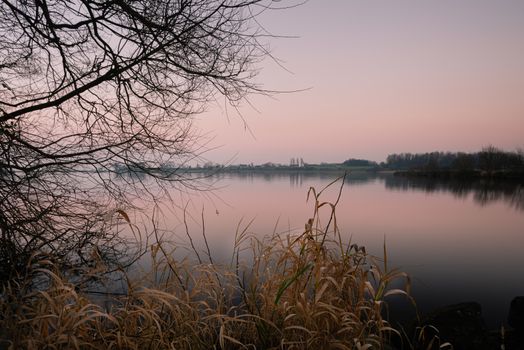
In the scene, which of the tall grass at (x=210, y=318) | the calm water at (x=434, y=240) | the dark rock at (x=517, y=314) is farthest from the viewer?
the calm water at (x=434, y=240)

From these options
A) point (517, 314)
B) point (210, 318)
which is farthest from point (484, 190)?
point (210, 318)

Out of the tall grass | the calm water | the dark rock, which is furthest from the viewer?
the calm water

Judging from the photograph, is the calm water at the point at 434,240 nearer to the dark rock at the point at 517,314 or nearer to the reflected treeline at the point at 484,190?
the dark rock at the point at 517,314

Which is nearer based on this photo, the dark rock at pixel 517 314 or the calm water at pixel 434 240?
the dark rock at pixel 517 314

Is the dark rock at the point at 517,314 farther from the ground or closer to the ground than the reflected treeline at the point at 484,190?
farther from the ground

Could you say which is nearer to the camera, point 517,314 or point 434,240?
point 517,314

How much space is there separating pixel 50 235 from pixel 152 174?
1.45 meters

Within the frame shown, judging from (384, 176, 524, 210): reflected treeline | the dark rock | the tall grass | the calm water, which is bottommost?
(384, 176, 524, 210): reflected treeline

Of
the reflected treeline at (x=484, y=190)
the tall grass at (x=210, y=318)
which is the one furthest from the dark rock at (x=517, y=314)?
the reflected treeline at (x=484, y=190)

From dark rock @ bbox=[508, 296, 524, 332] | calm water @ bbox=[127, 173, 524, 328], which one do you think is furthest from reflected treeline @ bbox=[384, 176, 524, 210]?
dark rock @ bbox=[508, 296, 524, 332]

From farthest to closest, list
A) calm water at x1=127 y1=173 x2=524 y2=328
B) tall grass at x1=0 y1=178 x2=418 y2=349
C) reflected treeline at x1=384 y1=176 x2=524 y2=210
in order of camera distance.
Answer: reflected treeline at x1=384 y1=176 x2=524 y2=210, calm water at x1=127 y1=173 x2=524 y2=328, tall grass at x1=0 y1=178 x2=418 y2=349

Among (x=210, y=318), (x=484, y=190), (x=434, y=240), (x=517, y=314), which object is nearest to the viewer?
(x=210, y=318)

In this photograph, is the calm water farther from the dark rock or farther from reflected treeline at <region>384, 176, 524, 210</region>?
reflected treeline at <region>384, 176, 524, 210</region>

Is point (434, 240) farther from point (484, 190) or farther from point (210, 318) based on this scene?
point (484, 190)
